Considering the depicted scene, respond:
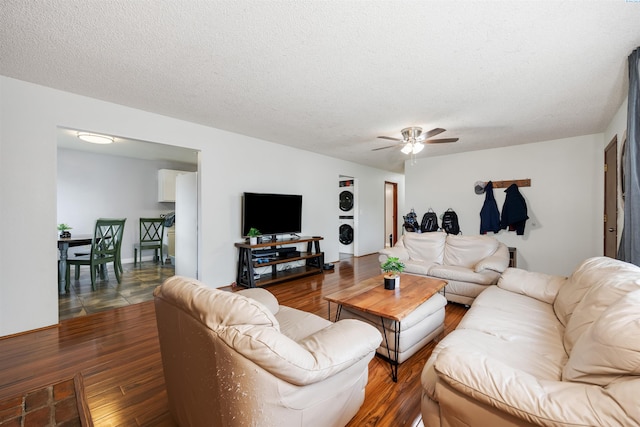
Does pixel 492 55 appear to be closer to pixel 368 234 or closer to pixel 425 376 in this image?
pixel 425 376

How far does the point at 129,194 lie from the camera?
5.94 metres

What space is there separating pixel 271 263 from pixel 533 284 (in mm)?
3231

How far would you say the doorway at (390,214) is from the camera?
317 inches

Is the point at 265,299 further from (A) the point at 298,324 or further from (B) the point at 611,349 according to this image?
(B) the point at 611,349

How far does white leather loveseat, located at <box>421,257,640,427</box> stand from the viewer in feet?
2.81

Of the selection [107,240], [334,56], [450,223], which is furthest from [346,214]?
[334,56]

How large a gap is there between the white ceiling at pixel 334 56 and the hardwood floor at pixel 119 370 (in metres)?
2.39

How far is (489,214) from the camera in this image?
4.87m

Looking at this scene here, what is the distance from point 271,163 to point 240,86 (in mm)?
2153

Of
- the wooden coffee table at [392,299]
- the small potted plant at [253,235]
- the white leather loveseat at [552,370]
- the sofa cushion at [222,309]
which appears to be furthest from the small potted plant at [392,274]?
the small potted plant at [253,235]

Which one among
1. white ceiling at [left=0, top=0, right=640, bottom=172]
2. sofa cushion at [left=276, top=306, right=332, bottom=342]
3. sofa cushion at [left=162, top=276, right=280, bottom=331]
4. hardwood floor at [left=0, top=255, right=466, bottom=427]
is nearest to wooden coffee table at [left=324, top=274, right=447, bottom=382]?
hardwood floor at [left=0, top=255, right=466, bottom=427]

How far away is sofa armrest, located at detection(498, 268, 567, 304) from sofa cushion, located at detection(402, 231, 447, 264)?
138 cm

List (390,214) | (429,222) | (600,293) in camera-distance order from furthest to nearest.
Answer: (390,214) < (429,222) < (600,293)

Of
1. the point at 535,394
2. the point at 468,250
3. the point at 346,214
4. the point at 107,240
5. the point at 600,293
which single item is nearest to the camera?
the point at 535,394
